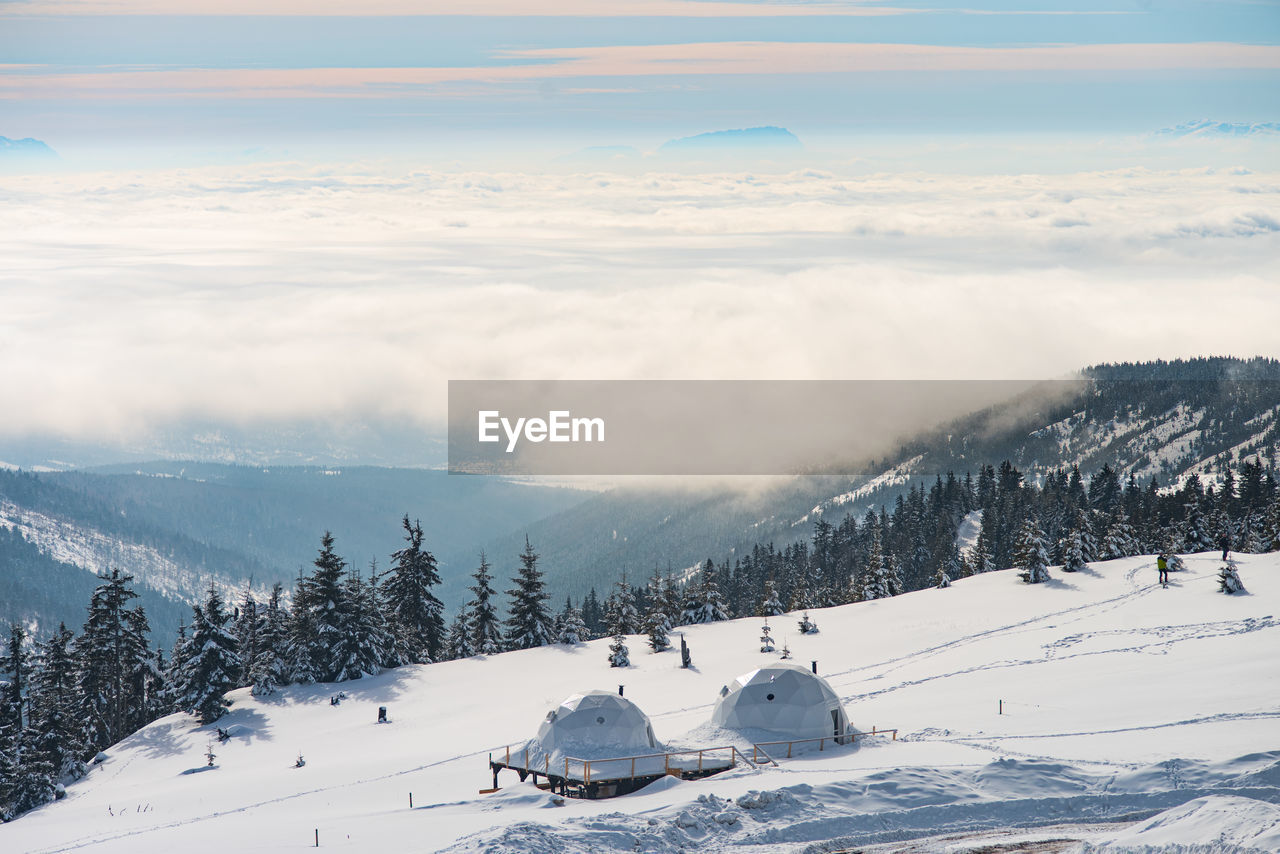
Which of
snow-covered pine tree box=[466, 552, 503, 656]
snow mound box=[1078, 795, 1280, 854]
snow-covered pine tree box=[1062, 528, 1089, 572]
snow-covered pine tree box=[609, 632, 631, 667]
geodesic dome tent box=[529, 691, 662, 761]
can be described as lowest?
snow mound box=[1078, 795, 1280, 854]

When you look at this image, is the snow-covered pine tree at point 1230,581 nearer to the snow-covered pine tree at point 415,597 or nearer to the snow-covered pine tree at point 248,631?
the snow-covered pine tree at point 415,597

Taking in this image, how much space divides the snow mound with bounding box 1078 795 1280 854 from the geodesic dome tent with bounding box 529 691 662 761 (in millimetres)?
16665

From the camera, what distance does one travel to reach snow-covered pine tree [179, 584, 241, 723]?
5984 centimetres

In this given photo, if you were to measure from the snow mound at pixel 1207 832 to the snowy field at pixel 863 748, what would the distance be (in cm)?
8

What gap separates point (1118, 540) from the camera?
84.7 meters

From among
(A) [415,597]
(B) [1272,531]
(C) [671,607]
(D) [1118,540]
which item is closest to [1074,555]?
(D) [1118,540]

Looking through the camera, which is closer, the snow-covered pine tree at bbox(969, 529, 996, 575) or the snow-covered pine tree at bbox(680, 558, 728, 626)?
the snow-covered pine tree at bbox(680, 558, 728, 626)

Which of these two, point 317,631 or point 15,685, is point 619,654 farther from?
point 15,685

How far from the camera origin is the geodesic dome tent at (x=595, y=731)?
4006cm

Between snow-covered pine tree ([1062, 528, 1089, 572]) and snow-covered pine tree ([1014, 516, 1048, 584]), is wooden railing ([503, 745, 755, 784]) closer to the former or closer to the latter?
snow-covered pine tree ([1014, 516, 1048, 584])

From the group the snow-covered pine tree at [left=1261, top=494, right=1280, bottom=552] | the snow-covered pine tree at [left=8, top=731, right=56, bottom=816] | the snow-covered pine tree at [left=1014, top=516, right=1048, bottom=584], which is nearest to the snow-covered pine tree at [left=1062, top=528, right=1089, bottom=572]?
the snow-covered pine tree at [left=1014, top=516, right=1048, bottom=584]

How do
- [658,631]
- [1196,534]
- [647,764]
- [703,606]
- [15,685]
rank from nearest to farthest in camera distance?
[647,764]
[15,685]
[658,631]
[703,606]
[1196,534]

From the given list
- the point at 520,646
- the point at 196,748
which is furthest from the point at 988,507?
the point at 196,748

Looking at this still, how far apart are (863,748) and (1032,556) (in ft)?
129
